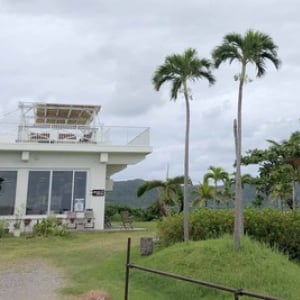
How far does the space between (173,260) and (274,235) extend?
111 inches

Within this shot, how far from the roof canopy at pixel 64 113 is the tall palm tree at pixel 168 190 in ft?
16.7

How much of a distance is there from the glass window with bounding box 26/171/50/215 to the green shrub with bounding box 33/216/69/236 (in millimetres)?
1494

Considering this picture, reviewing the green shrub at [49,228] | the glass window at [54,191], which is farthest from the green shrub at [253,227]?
the glass window at [54,191]

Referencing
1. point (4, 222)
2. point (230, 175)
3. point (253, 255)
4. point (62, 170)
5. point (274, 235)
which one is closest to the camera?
point (253, 255)

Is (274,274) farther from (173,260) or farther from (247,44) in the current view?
(247,44)

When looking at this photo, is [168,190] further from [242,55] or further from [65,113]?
[242,55]

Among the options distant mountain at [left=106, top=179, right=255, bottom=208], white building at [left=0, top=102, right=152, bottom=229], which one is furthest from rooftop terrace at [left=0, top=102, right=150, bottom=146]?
distant mountain at [left=106, top=179, right=255, bottom=208]

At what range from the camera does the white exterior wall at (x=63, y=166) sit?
1736 cm

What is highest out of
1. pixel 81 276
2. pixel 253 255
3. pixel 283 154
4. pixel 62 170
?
pixel 283 154

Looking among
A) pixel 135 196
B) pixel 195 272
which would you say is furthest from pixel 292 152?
pixel 195 272

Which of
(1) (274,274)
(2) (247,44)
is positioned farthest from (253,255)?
(2) (247,44)

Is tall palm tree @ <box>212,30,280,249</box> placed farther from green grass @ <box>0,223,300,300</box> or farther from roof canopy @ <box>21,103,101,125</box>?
roof canopy @ <box>21,103,101,125</box>

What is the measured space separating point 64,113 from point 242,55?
1261 cm

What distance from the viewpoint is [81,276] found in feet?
28.4
